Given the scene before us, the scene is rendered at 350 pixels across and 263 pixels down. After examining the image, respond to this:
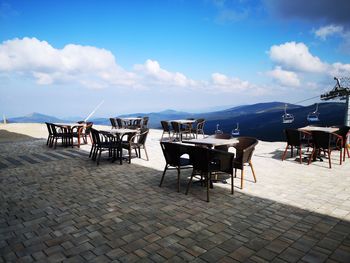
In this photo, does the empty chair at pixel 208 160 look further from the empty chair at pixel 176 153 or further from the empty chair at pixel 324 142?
the empty chair at pixel 324 142

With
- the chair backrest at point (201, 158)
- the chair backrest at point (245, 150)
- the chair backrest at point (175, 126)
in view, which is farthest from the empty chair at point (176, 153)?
the chair backrest at point (175, 126)

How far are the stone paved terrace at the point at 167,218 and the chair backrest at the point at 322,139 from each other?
2.08 feet

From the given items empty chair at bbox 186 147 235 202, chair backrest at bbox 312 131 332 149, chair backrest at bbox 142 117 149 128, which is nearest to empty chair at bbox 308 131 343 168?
chair backrest at bbox 312 131 332 149

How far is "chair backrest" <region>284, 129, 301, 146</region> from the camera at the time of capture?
242 inches

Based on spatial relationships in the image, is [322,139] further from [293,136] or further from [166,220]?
[166,220]

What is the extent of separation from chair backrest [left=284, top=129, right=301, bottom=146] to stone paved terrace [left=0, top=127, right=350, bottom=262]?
35.2 inches

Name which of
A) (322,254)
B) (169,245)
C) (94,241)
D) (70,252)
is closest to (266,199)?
(322,254)

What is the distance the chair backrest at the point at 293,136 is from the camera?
6.14 meters

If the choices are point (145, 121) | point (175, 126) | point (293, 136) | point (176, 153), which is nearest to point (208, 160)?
point (176, 153)

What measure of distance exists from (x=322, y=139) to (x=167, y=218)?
14.3 ft

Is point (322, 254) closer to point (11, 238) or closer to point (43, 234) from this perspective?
point (43, 234)

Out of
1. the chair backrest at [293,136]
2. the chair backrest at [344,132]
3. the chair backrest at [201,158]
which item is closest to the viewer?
the chair backrest at [201,158]

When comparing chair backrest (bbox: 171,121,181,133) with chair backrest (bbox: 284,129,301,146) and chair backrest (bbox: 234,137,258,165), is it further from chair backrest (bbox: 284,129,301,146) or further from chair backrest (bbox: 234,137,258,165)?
chair backrest (bbox: 234,137,258,165)

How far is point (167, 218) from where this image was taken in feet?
10.6
